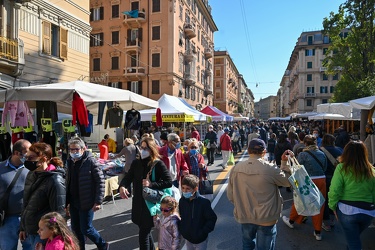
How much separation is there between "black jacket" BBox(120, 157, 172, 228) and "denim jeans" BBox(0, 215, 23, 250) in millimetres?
1336

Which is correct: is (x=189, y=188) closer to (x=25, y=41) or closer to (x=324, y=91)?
(x=25, y=41)

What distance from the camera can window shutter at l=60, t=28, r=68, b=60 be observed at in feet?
49.7

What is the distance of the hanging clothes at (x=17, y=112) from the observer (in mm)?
6070

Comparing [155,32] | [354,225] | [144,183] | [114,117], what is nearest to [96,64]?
[155,32]

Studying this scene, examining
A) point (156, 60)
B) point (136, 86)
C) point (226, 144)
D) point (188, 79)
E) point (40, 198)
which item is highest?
point (156, 60)

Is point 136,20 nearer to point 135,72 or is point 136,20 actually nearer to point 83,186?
point 135,72

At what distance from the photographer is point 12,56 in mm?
12266

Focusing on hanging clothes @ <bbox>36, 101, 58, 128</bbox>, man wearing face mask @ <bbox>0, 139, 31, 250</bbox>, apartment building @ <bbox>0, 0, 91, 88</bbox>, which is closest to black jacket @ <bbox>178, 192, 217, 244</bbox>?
man wearing face mask @ <bbox>0, 139, 31, 250</bbox>

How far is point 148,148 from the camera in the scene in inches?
158

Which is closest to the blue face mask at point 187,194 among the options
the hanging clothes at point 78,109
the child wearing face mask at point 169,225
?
the child wearing face mask at point 169,225

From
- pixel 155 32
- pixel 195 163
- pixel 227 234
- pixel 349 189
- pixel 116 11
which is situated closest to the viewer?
pixel 349 189

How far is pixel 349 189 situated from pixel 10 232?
4.07 metres

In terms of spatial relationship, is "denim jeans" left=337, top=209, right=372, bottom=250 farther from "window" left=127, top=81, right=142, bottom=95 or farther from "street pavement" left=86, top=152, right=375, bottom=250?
"window" left=127, top=81, right=142, bottom=95

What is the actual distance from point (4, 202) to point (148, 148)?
181cm
